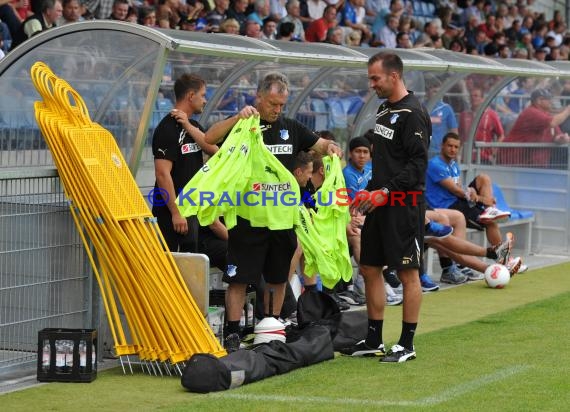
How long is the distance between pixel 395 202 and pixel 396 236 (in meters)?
0.24

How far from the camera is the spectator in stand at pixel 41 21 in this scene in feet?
45.6

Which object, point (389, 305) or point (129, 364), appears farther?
point (389, 305)

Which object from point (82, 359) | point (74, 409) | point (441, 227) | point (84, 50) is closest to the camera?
point (74, 409)

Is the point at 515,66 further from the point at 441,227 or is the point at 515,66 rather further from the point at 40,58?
the point at 40,58

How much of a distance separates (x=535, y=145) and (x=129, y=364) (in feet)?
29.3

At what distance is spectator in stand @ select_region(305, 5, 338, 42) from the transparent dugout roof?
6558 mm

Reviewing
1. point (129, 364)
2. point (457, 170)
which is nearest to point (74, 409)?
point (129, 364)

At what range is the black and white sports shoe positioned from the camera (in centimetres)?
861

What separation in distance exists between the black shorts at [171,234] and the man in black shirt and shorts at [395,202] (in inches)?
58.1

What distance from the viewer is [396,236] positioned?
866cm

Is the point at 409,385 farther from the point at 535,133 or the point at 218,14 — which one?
the point at 218,14

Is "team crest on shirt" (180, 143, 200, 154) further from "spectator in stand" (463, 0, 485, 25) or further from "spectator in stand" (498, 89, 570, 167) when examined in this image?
"spectator in stand" (463, 0, 485, 25)

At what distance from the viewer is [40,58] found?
976cm

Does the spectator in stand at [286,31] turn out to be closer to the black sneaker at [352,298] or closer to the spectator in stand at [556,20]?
the black sneaker at [352,298]
